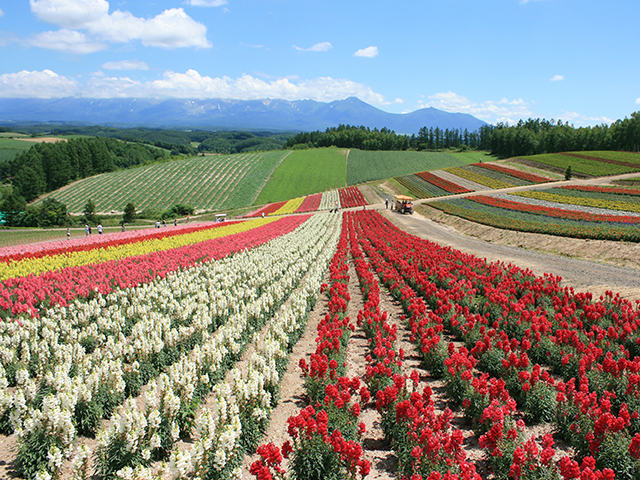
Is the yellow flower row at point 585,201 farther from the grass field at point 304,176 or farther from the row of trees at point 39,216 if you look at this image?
the row of trees at point 39,216

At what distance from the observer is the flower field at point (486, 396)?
17.8 ft

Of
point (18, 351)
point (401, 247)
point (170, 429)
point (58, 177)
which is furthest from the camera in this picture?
point (58, 177)

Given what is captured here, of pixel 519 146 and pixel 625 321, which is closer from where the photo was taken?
pixel 625 321

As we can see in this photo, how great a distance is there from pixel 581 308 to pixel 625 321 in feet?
6.53

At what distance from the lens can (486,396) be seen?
7043mm

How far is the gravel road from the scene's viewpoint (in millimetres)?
16234

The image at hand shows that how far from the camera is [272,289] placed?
15.2 meters

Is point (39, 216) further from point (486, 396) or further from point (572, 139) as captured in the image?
point (572, 139)

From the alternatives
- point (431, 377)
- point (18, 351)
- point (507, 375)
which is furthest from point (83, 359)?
point (507, 375)

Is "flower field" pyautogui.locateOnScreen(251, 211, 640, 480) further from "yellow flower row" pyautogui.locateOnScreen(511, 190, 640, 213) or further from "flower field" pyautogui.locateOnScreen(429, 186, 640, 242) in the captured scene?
"yellow flower row" pyautogui.locateOnScreen(511, 190, 640, 213)

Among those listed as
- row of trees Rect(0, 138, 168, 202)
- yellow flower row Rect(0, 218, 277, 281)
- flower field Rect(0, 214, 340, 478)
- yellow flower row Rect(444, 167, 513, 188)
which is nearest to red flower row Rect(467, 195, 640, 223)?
yellow flower row Rect(444, 167, 513, 188)

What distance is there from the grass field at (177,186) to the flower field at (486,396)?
66.9m

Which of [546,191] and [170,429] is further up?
[546,191]

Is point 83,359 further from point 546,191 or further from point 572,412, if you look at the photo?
point 546,191
